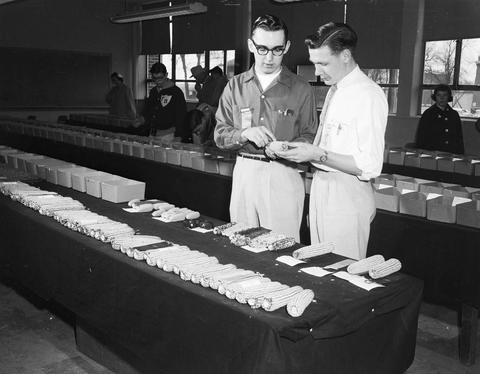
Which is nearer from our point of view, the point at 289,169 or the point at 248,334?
the point at 248,334

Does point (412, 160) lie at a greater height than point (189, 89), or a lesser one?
lesser

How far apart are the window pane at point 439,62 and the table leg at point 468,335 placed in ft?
23.2

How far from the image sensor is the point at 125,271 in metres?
2.14

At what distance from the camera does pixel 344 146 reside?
2344 mm

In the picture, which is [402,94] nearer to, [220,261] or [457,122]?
[457,122]

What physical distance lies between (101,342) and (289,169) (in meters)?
1.24

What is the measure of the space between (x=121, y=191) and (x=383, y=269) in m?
1.72

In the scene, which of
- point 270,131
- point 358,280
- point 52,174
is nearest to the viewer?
point 358,280

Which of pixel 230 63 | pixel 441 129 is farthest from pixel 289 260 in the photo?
pixel 230 63

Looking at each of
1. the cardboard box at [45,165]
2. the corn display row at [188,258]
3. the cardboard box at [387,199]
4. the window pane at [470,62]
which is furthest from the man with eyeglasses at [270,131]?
the window pane at [470,62]

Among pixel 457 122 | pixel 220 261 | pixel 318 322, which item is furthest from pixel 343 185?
pixel 457 122

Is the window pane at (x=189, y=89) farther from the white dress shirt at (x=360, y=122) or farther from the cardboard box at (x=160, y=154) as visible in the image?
the white dress shirt at (x=360, y=122)

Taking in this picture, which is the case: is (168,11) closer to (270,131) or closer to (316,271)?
(270,131)

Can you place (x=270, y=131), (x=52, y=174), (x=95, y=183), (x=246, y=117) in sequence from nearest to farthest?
(x=270, y=131) → (x=246, y=117) → (x=95, y=183) → (x=52, y=174)
